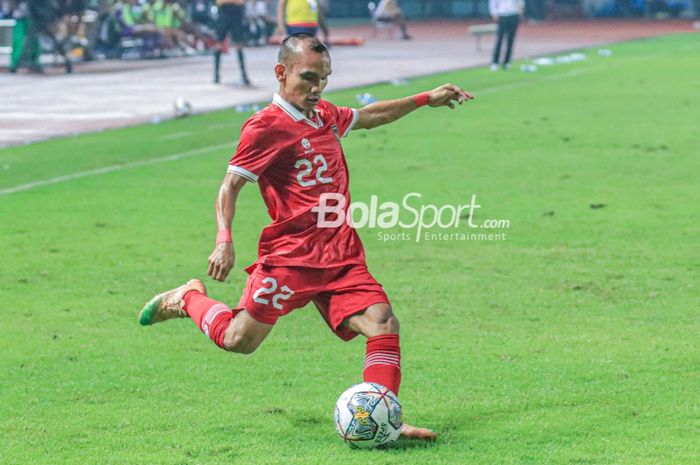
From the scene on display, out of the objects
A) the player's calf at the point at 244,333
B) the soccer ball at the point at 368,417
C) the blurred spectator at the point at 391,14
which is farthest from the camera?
the blurred spectator at the point at 391,14

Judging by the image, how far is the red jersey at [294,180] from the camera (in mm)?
6146

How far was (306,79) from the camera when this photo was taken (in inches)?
243

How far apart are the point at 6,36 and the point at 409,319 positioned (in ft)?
88.7

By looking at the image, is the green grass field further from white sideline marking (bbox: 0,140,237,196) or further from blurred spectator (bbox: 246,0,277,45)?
blurred spectator (bbox: 246,0,277,45)

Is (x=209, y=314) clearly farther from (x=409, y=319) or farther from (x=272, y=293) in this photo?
(x=409, y=319)

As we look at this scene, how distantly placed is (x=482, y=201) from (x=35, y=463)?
7.53m

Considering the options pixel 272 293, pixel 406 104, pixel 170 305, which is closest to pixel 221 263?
pixel 272 293

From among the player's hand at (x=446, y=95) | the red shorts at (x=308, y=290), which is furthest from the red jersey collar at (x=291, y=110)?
the player's hand at (x=446, y=95)

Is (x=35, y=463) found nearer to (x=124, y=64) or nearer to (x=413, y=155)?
(x=413, y=155)

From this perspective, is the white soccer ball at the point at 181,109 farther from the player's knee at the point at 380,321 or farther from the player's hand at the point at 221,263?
the player's hand at the point at 221,263

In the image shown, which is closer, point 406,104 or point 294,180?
point 294,180

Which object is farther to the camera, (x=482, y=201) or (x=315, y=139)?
(x=482, y=201)

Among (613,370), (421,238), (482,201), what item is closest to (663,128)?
(482,201)

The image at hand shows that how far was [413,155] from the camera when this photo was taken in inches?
628
